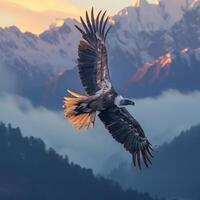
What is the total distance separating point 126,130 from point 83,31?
6.68 metres

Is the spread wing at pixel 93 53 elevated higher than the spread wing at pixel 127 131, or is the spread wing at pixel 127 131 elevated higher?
the spread wing at pixel 93 53

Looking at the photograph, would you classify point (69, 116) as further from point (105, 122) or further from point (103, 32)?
point (103, 32)

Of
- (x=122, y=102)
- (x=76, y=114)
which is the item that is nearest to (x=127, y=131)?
(x=122, y=102)

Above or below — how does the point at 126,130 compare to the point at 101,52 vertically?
below

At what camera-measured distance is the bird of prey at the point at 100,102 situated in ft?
193

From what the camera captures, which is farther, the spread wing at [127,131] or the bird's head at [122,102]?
the spread wing at [127,131]

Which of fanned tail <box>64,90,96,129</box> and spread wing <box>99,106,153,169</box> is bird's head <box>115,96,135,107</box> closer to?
spread wing <box>99,106,153,169</box>

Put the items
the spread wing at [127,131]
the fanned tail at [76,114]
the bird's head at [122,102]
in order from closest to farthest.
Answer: the bird's head at [122,102] < the fanned tail at [76,114] < the spread wing at [127,131]

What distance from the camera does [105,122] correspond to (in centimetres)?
6100

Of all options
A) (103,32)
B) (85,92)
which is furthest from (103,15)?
(85,92)

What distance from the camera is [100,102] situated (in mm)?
58812

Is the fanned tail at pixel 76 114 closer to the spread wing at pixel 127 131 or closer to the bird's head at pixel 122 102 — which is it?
the spread wing at pixel 127 131

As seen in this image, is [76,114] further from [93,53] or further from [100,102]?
[93,53]

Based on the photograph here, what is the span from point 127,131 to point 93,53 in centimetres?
533
